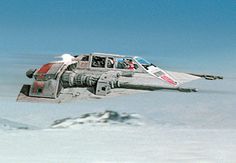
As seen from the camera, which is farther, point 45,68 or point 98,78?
point 45,68

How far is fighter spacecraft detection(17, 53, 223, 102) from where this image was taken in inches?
645

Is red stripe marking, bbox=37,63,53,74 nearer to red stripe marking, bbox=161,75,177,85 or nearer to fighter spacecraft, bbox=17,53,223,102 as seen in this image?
fighter spacecraft, bbox=17,53,223,102

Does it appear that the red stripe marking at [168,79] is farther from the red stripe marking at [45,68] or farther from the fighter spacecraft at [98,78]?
the red stripe marking at [45,68]

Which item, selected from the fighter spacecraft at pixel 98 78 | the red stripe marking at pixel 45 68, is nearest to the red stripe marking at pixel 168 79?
the fighter spacecraft at pixel 98 78

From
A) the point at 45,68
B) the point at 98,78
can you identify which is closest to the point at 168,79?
the point at 98,78

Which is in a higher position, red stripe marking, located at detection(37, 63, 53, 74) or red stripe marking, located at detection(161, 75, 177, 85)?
red stripe marking, located at detection(37, 63, 53, 74)

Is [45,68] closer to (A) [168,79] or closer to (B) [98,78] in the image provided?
(B) [98,78]

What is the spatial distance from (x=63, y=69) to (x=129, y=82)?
8.79 ft

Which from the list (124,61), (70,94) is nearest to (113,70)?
(124,61)

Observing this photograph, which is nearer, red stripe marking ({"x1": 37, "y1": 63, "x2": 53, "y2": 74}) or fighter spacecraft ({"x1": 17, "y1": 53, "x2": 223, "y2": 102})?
fighter spacecraft ({"x1": 17, "y1": 53, "x2": 223, "y2": 102})

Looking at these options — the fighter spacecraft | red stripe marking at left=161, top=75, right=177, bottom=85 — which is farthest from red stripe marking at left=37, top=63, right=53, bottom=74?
red stripe marking at left=161, top=75, right=177, bottom=85

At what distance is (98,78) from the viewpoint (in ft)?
54.6

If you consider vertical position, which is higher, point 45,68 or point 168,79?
point 45,68

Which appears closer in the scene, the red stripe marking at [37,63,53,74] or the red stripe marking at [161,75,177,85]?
the red stripe marking at [161,75,177,85]
